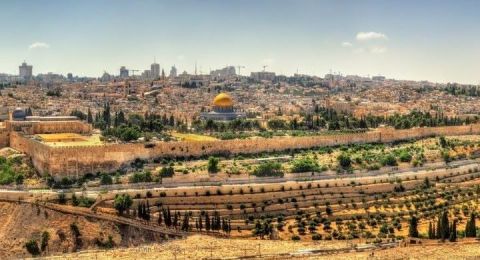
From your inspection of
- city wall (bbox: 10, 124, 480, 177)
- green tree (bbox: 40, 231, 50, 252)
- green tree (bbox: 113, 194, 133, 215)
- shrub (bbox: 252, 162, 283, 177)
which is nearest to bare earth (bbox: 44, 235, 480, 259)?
green tree (bbox: 40, 231, 50, 252)

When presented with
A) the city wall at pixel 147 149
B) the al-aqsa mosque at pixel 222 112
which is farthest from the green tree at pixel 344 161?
the al-aqsa mosque at pixel 222 112

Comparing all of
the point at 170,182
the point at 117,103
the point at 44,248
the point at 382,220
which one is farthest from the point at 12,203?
the point at 117,103

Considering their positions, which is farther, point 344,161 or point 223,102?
point 223,102

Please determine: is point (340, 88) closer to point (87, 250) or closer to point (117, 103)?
point (117, 103)

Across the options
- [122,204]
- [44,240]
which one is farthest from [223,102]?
[44,240]

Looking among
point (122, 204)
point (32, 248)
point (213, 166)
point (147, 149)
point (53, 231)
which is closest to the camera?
point (32, 248)

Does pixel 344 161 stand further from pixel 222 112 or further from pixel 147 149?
pixel 222 112

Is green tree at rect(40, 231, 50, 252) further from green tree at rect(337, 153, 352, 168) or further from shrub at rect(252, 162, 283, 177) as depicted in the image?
green tree at rect(337, 153, 352, 168)

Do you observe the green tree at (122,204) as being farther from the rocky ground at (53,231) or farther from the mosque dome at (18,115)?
the mosque dome at (18,115)
